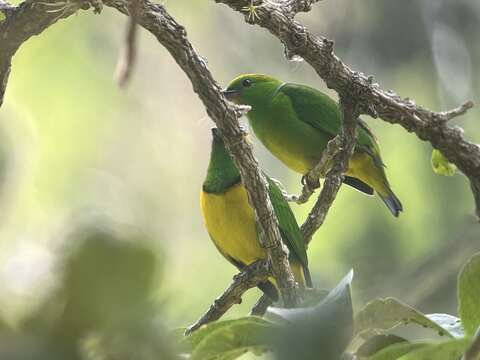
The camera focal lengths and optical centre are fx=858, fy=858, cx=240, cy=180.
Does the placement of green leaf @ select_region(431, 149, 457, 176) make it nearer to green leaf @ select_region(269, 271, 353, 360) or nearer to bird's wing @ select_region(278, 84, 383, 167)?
green leaf @ select_region(269, 271, 353, 360)

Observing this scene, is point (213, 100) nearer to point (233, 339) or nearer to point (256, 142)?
point (233, 339)

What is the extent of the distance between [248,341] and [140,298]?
399 millimetres

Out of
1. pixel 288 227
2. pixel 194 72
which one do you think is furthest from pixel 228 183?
pixel 194 72

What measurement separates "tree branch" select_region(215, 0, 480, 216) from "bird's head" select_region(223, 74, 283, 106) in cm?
186

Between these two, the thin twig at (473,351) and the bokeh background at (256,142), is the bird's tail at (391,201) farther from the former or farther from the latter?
the thin twig at (473,351)

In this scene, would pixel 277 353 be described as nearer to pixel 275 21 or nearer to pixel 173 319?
pixel 173 319

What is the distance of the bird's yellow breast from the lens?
280 centimetres

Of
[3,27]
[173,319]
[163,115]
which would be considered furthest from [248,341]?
[163,115]

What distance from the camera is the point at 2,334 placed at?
1.68 feet

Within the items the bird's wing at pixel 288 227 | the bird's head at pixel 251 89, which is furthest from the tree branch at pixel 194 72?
the bird's head at pixel 251 89

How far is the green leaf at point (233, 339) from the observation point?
0.90 metres

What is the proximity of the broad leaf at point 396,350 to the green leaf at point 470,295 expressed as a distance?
20 cm

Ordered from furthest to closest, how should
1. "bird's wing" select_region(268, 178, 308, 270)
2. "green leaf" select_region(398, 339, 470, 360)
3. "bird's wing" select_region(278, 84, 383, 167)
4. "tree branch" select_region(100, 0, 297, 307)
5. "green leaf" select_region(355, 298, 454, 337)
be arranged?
"bird's wing" select_region(278, 84, 383, 167)
"bird's wing" select_region(268, 178, 308, 270)
"tree branch" select_region(100, 0, 297, 307)
"green leaf" select_region(355, 298, 454, 337)
"green leaf" select_region(398, 339, 470, 360)

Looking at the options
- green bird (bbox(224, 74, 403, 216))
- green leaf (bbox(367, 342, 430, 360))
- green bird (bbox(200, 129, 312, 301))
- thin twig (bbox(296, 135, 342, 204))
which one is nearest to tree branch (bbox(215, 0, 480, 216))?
thin twig (bbox(296, 135, 342, 204))
